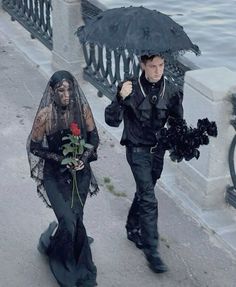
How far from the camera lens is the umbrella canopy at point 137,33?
5254 mm

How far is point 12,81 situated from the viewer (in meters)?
10.1

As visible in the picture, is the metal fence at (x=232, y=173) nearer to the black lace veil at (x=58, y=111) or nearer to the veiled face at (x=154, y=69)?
the veiled face at (x=154, y=69)

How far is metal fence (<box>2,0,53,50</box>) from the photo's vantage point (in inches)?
431

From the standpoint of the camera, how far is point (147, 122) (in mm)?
5781

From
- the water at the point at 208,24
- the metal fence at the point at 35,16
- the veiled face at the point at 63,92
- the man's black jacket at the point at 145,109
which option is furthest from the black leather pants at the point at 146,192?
the water at the point at 208,24

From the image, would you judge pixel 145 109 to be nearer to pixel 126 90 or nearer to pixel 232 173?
pixel 126 90

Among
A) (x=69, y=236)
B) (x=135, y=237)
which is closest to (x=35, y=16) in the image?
(x=135, y=237)

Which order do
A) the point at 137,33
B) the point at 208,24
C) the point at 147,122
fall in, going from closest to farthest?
the point at 137,33
the point at 147,122
the point at 208,24

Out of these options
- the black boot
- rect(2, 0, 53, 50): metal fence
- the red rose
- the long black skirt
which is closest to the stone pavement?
the black boot

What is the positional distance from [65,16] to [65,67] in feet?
2.32

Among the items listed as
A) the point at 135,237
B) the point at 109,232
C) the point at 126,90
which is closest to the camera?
the point at 126,90

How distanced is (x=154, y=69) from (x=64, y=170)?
1071 millimetres

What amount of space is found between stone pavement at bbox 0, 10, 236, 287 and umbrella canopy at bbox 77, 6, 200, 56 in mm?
1910

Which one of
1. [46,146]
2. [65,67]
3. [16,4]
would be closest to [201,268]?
[46,146]
